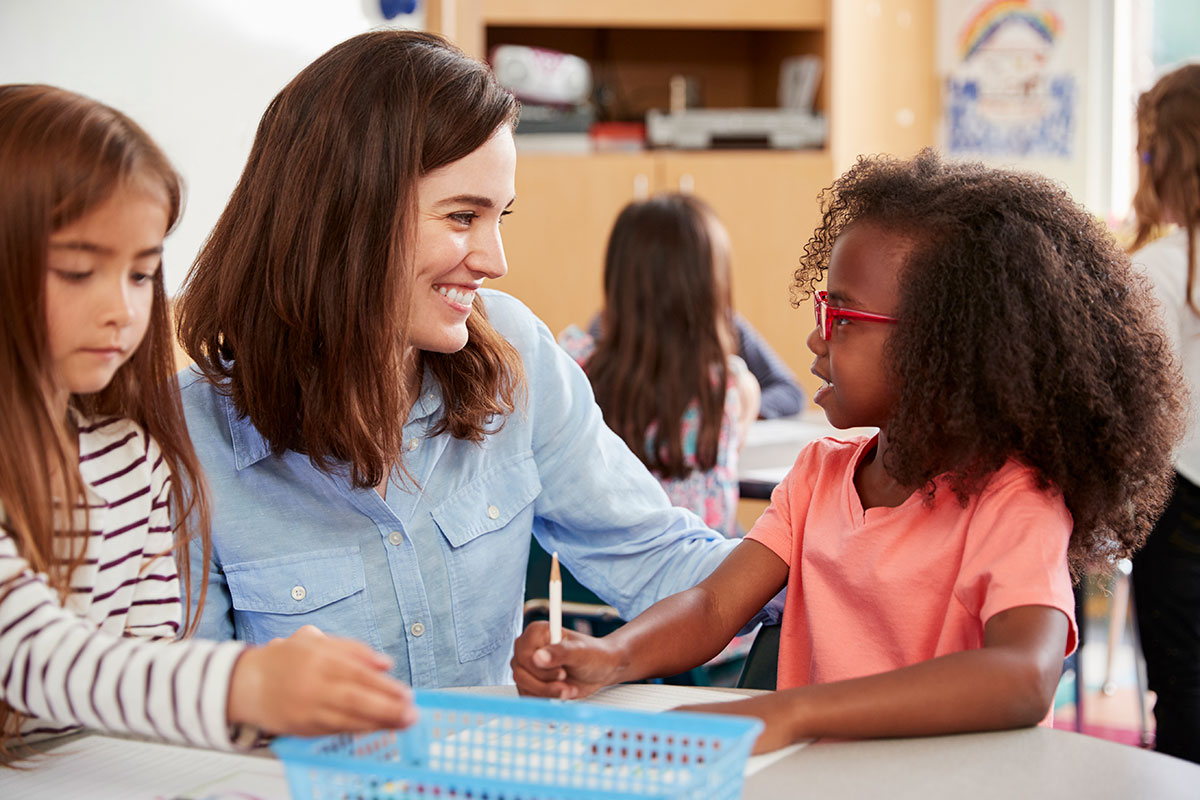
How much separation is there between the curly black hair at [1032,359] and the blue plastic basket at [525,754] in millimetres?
439

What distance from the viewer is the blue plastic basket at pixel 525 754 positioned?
0.67 meters

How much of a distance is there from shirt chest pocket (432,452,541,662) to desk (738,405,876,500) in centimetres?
96

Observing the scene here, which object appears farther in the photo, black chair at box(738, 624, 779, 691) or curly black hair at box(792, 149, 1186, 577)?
black chair at box(738, 624, 779, 691)

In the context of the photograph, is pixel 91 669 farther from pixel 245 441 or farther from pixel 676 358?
pixel 676 358

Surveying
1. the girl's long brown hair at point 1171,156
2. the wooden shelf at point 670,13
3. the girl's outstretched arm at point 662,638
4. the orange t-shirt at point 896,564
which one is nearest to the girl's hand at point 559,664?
the girl's outstretched arm at point 662,638

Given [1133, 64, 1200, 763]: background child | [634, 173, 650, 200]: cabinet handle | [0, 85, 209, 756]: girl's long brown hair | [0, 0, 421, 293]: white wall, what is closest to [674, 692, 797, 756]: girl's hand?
[0, 85, 209, 756]: girl's long brown hair

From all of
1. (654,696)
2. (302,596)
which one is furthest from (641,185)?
(654,696)

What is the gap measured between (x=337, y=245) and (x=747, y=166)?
3133mm

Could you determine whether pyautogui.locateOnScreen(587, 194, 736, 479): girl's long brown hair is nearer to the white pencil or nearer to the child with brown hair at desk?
the child with brown hair at desk

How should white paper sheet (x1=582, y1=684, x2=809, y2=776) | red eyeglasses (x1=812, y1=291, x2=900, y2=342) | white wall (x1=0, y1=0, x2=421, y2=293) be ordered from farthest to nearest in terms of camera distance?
white wall (x1=0, y1=0, x2=421, y2=293), red eyeglasses (x1=812, y1=291, x2=900, y2=342), white paper sheet (x1=582, y1=684, x2=809, y2=776)

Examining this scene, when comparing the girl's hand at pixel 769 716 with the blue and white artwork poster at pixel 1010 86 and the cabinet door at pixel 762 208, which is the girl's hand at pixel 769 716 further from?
the blue and white artwork poster at pixel 1010 86

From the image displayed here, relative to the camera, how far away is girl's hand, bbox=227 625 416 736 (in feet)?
2.27

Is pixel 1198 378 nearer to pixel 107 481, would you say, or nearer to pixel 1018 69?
pixel 107 481

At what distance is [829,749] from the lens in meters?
0.88
